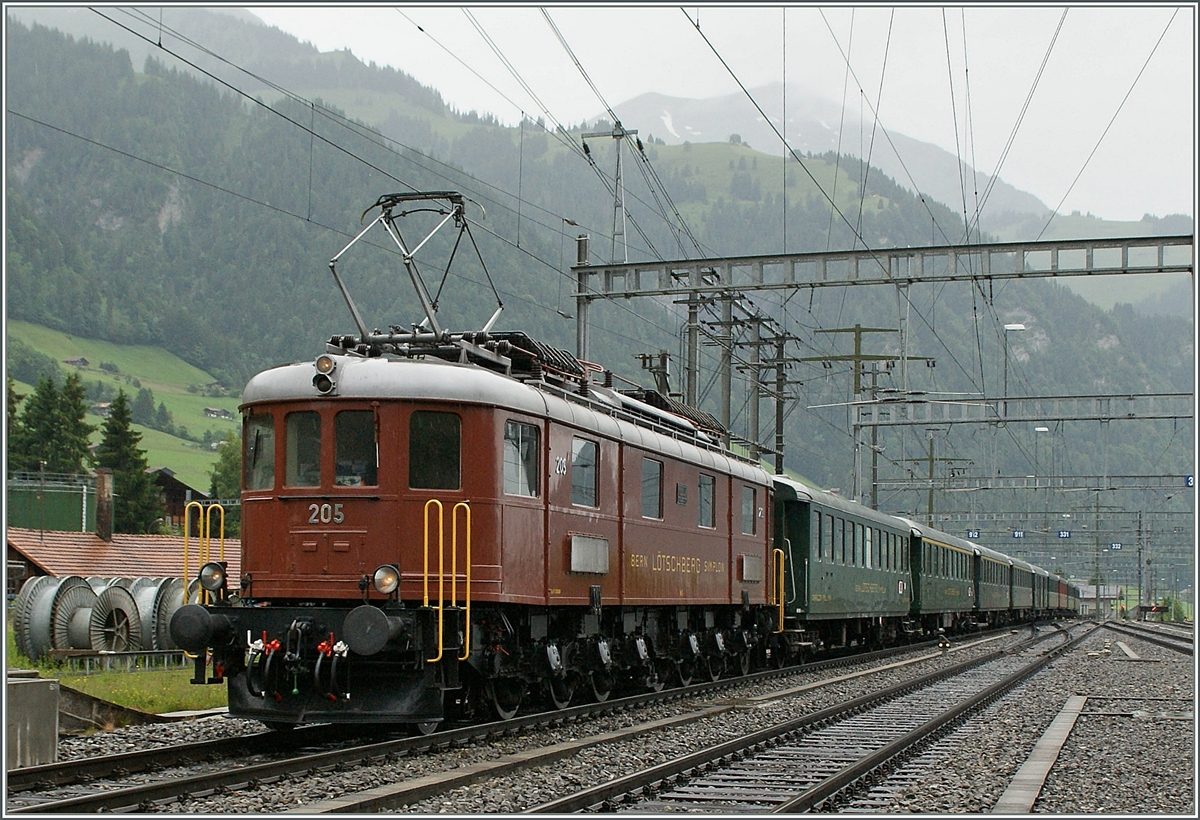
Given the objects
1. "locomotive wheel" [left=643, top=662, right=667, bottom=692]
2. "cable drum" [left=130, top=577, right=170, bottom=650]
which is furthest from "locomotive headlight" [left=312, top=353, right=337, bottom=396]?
"cable drum" [left=130, top=577, right=170, bottom=650]

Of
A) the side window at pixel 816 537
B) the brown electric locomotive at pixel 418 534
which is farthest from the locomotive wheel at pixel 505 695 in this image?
the side window at pixel 816 537

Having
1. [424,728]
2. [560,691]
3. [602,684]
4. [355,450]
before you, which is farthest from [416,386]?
[602,684]

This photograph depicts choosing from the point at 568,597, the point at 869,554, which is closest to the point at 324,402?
the point at 568,597

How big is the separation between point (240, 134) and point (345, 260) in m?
54.6

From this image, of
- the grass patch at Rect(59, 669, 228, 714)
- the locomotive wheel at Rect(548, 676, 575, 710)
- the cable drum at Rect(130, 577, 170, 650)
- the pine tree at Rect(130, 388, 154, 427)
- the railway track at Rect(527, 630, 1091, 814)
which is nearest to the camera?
the railway track at Rect(527, 630, 1091, 814)

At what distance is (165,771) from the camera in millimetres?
9906

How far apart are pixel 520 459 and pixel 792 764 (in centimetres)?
373

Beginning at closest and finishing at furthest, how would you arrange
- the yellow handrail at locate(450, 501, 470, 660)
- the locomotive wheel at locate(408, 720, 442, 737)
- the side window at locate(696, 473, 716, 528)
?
the yellow handrail at locate(450, 501, 470, 660)
the locomotive wheel at locate(408, 720, 442, 737)
the side window at locate(696, 473, 716, 528)

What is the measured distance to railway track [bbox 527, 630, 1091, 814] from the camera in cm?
895

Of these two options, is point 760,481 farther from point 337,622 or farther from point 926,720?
point 337,622

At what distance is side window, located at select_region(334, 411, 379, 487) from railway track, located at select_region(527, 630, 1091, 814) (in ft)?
12.5

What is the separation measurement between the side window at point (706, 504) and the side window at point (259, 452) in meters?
6.88

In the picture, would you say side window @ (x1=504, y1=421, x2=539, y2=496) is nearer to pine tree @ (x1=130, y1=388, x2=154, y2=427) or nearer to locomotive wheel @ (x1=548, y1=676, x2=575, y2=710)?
locomotive wheel @ (x1=548, y1=676, x2=575, y2=710)

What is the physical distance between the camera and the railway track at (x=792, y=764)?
8953 mm
